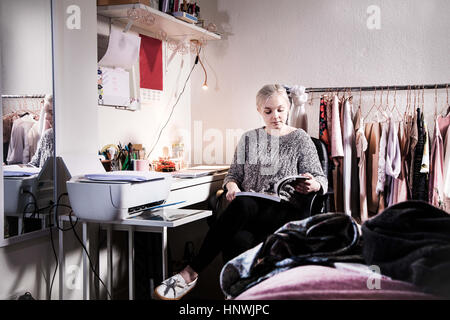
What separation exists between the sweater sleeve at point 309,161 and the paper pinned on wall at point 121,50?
→ 3.44 ft

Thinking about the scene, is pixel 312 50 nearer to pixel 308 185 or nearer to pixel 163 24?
pixel 163 24

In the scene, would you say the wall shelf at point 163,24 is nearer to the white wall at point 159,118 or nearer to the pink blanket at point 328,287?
the white wall at point 159,118

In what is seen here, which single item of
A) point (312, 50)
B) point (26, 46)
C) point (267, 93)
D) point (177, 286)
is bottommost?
point (177, 286)

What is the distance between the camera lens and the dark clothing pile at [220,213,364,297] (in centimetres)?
101

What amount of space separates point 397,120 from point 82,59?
6.57 feet

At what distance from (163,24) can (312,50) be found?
3.57ft

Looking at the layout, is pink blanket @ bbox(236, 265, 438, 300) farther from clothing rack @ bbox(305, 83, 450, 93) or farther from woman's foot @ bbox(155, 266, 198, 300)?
clothing rack @ bbox(305, 83, 450, 93)

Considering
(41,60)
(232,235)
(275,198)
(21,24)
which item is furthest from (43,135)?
(275,198)

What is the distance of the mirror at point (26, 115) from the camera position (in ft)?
6.02

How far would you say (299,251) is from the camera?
3.40 ft

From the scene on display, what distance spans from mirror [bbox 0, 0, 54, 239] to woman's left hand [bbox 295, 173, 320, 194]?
1195 mm

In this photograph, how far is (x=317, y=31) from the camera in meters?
3.27

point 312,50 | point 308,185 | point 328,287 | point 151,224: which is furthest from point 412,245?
point 312,50

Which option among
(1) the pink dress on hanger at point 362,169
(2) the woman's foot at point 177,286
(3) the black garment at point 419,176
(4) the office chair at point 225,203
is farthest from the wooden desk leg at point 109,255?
(3) the black garment at point 419,176
